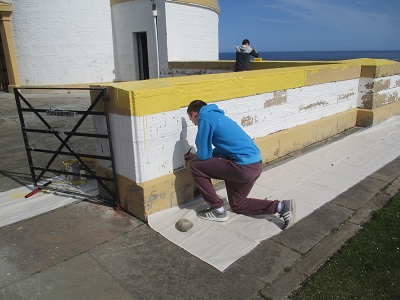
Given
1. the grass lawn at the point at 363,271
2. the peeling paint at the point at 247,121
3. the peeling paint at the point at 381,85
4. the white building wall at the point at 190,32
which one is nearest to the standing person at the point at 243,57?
the peeling paint at the point at 381,85

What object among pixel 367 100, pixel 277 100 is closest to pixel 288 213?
pixel 277 100

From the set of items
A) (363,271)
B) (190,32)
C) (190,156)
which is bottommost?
(363,271)

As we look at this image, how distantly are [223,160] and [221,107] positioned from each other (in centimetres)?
119

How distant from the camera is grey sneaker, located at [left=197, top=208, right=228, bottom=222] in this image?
3.81 m

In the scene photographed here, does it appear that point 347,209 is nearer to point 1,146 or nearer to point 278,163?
point 278,163

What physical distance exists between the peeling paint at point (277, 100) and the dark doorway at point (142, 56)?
1233 cm

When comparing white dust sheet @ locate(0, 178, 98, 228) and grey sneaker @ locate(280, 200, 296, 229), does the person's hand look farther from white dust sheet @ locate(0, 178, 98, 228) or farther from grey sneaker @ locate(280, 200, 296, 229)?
white dust sheet @ locate(0, 178, 98, 228)

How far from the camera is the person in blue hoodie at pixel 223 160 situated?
358 cm

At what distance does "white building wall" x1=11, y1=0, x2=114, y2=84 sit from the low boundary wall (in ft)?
41.3

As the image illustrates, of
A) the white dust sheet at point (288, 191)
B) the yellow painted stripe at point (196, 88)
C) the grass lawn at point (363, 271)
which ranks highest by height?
the yellow painted stripe at point (196, 88)

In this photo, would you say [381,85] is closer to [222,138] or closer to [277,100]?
[277,100]

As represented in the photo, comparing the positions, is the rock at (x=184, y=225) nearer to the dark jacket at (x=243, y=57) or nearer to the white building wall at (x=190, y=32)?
the dark jacket at (x=243, y=57)

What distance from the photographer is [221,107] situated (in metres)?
4.61

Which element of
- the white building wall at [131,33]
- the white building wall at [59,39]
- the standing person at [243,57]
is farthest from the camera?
the white building wall at [131,33]
